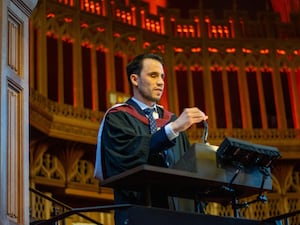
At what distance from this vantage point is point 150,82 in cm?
398

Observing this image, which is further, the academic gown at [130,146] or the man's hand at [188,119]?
the academic gown at [130,146]

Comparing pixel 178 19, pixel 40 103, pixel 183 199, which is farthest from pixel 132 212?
pixel 178 19

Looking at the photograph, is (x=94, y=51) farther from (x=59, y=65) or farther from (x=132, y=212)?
(x=132, y=212)

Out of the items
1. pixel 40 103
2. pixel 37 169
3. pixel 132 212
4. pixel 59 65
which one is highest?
pixel 59 65

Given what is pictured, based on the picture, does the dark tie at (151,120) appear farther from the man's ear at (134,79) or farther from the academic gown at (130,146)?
the man's ear at (134,79)

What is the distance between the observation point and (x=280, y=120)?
12641 millimetres

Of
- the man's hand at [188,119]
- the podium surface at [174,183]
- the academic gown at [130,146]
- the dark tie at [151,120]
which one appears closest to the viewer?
the podium surface at [174,183]

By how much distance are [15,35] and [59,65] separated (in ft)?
23.5

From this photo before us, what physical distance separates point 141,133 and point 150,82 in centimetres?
32

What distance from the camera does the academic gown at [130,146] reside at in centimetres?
364

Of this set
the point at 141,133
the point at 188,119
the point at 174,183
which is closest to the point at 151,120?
the point at 141,133

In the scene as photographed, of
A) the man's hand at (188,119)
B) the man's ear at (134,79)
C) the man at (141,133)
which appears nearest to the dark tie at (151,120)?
the man at (141,133)

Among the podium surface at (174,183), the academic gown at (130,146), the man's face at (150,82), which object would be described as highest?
the man's face at (150,82)

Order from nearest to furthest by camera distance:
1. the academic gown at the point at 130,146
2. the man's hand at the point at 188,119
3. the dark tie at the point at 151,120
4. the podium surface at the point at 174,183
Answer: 1. the podium surface at the point at 174,183
2. the man's hand at the point at 188,119
3. the academic gown at the point at 130,146
4. the dark tie at the point at 151,120
